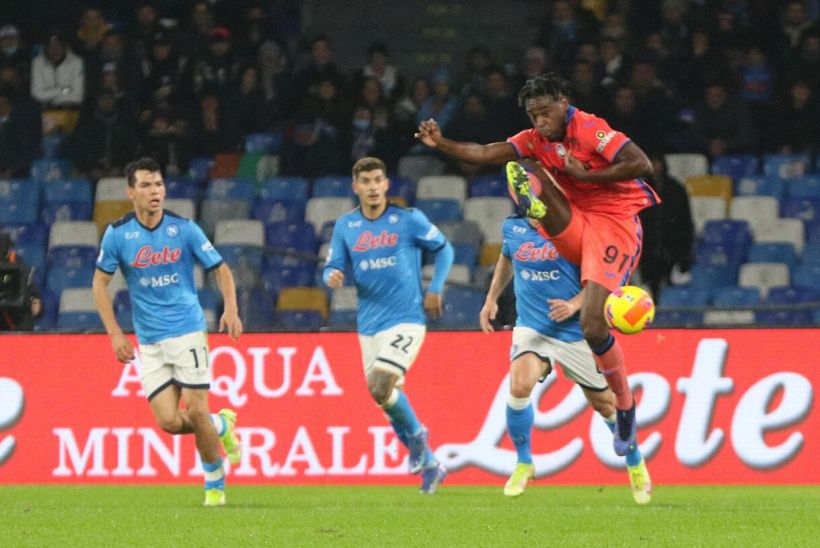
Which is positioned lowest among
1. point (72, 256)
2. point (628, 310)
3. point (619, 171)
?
point (72, 256)

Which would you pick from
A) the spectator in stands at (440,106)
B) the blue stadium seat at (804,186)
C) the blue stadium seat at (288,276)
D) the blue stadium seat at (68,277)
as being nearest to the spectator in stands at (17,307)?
the blue stadium seat at (288,276)

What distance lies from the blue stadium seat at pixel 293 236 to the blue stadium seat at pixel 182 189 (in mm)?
1061

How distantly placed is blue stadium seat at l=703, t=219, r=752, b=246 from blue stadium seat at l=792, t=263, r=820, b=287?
571 millimetres

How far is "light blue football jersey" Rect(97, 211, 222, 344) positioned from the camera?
9891 mm

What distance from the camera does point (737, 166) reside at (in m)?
16.0

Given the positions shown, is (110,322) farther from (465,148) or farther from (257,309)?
(257,309)

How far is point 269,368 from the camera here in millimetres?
12281

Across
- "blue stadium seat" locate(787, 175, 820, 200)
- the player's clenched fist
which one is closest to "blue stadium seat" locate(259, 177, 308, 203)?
"blue stadium seat" locate(787, 175, 820, 200)

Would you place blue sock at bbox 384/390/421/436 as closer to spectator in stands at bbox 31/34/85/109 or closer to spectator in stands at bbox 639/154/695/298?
spectator in stands at bbox 639/154/695/298

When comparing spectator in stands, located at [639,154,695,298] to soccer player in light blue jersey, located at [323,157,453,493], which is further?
spectator in stands, located at [639,154,695,298]

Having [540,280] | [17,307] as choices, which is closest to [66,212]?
[17,307]

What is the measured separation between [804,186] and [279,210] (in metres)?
4.97

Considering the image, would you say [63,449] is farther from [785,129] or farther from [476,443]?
[785,129]

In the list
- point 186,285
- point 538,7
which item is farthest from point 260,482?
point 538,7
